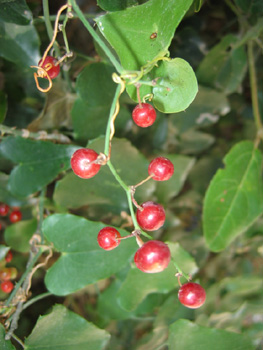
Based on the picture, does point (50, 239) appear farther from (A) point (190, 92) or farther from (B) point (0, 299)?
(A) point (190, 92)

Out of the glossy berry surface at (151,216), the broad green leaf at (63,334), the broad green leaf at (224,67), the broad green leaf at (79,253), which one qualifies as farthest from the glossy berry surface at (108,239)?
the broad green leaf at (224,67)

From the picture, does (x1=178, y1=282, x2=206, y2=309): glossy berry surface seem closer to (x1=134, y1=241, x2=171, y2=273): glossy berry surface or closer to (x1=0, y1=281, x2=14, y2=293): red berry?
(x1=134, y1=241, x2=171, y2=273): glossy berry surface

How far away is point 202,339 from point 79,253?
32cm

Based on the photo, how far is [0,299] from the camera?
0.87m

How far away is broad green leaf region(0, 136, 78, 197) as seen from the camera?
2.66 feet

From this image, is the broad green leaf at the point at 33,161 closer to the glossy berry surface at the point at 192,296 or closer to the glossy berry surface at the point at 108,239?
the glossy berry surface at the point at 108,239

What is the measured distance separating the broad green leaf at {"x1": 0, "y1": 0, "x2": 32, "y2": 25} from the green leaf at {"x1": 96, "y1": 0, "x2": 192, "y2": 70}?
20 cm

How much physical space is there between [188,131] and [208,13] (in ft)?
1.09

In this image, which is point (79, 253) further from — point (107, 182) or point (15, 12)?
point (15, 12)

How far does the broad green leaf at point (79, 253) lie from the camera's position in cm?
75

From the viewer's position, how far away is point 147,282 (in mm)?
860

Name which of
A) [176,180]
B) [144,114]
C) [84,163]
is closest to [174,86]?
[144,114]

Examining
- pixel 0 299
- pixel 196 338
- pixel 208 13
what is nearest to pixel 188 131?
pixel 208 13

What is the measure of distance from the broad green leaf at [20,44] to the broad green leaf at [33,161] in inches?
7.0
